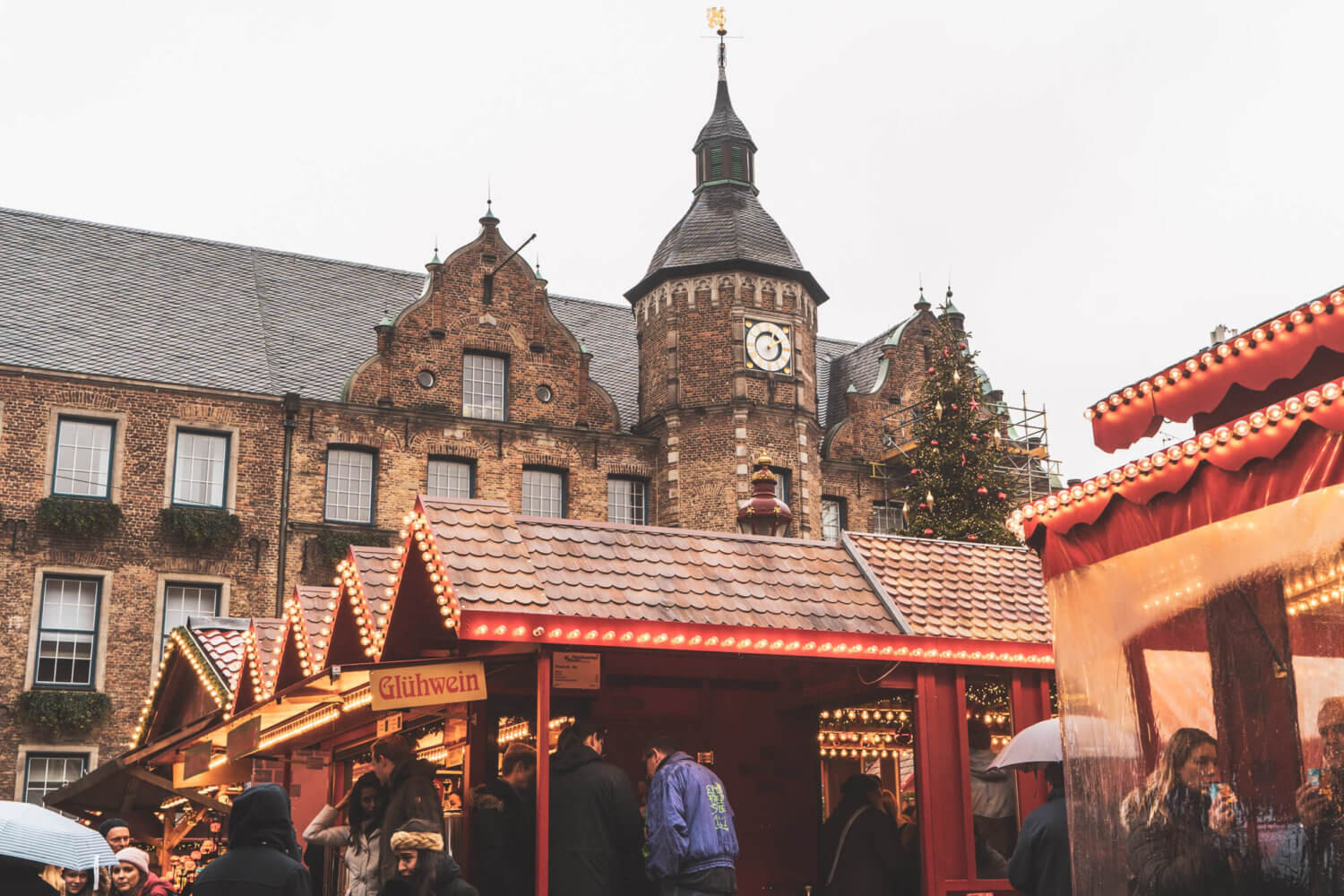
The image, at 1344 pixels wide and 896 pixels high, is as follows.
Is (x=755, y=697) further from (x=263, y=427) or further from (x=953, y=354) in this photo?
(x=263, y=427)

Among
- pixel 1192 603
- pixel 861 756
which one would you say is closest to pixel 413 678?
pixel 1192 603

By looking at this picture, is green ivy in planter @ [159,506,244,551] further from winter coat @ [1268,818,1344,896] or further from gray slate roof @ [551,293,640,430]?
winter coat @ [1268,818,1344,896]

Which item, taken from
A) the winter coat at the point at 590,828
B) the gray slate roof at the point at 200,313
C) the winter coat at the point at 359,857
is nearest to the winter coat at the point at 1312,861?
the winter coat at the point at 590,828

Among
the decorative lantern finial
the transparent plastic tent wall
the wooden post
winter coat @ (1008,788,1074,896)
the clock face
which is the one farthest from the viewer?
the clock face

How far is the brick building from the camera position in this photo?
2494cm

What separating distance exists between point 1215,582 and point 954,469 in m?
17.4

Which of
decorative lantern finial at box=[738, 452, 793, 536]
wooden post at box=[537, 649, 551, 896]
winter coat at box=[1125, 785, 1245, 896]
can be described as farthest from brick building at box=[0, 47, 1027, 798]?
winter coat at box=[1125, 785, 1245, 896]

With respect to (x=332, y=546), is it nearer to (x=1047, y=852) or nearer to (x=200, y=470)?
(x=200, y=470)

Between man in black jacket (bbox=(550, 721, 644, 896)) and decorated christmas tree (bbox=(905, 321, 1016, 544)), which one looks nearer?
man in black jacket (bbox=(550, 721, 644, 896))

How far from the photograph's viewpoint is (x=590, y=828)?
8586 millimetres

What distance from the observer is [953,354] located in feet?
82.3

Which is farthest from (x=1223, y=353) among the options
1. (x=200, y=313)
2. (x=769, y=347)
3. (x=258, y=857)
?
(x=200, y=313)

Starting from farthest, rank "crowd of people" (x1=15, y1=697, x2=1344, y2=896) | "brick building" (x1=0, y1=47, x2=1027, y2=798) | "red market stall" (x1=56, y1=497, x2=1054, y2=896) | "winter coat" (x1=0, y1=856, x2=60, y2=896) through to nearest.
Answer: "brick building" (x1=0, y1=47, x2=1027, y2=798) < "red market stall" (x1=56, y1=497, x2=1054, y2=896) < "crowd of people" (x1=15, y1=697, x2=1344, y2=896) < "winter coat" (x1=0, y1=856, x2=60, y2=896)

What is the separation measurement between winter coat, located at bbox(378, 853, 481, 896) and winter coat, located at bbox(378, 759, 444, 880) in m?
1.28
